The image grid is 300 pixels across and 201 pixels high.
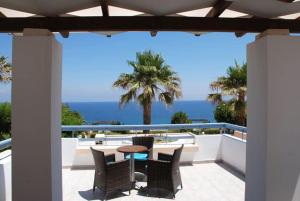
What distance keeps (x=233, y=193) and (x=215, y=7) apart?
10.4ft

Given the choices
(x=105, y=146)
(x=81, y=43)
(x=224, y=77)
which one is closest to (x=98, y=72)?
(x=81, y=43)

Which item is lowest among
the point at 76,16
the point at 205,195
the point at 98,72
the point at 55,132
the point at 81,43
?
the point at 205,195

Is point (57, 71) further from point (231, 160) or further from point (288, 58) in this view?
point (231, 160)

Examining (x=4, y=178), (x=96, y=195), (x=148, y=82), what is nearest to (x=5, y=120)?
(x=148, y=82)

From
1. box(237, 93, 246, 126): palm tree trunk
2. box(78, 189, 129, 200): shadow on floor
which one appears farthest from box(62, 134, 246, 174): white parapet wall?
box(237, 93, 246, 126): palm tree trunk

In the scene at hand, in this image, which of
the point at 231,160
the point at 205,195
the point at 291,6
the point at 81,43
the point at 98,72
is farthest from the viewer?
the point at 98,72

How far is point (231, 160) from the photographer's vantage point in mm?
6805

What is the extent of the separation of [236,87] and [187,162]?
8.84m

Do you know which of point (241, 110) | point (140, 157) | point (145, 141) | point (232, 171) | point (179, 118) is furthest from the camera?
point (179, 118)

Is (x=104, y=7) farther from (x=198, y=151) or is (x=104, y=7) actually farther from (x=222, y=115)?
→ (x=222, y=115)

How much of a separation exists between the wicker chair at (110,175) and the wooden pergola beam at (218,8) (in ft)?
8.46

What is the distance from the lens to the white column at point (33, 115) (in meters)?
3.30

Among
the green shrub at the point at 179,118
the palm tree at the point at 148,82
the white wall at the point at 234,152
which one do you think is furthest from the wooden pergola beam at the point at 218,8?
the green shrub at the point at 179,118

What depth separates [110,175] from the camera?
4.83 meters
